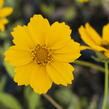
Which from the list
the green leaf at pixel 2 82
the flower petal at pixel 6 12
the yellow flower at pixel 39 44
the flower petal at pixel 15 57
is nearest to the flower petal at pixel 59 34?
the yellow flower at pixel 39 44

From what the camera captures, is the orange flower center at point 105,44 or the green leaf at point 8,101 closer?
the orange flower center at point 105,44

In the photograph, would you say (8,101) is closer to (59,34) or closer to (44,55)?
(44,55)

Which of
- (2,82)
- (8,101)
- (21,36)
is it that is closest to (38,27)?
(21,36)

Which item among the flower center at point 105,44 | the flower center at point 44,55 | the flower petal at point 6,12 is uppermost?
the flower petal at point 6,12

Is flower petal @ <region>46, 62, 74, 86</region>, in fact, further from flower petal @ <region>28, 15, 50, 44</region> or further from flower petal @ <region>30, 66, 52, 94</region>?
flower petal @ <region>28, 15, 50, 44</region>

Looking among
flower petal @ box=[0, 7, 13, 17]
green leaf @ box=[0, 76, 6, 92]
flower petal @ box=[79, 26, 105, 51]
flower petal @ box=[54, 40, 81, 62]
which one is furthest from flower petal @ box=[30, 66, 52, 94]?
green leaf @ box=[0, 76, 6, 92]

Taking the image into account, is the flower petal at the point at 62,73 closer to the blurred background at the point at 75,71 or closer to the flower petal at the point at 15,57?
the flower petal at the point at 15,57

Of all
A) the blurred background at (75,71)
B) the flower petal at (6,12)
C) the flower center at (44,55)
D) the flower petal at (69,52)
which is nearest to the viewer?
the flower petal at (69,52)
